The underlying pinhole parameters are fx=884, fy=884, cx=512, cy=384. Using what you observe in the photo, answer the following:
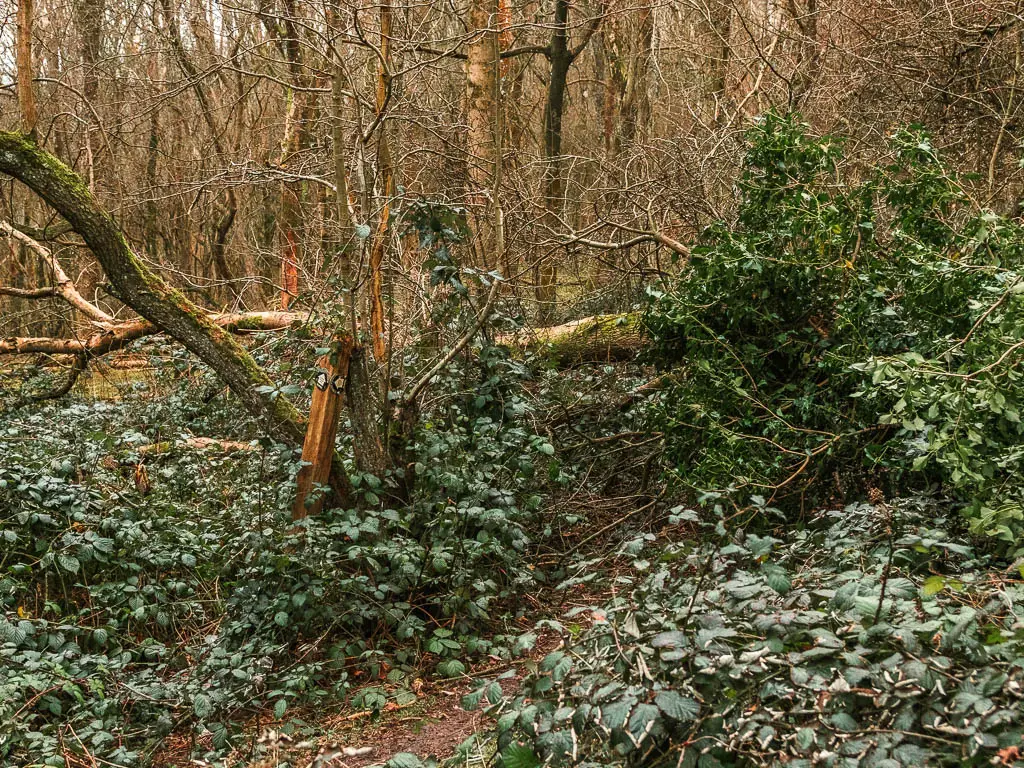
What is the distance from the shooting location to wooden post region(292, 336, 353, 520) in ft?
17.5

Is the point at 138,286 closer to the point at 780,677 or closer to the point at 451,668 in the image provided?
the point at 451,668

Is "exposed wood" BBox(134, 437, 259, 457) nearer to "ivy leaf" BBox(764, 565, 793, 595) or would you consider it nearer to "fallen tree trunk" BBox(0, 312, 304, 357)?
"fallen tree trunk" BBox(0, 312, 304, 357)

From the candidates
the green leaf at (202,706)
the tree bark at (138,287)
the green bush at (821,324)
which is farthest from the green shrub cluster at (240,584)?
the green bush at (821,324)

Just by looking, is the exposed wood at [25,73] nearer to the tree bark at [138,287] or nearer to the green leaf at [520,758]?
the tree bark at [138,287]

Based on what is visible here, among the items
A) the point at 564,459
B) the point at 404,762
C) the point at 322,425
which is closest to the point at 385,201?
the point at 322,425

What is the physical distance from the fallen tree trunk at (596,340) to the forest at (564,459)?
0.10 ft

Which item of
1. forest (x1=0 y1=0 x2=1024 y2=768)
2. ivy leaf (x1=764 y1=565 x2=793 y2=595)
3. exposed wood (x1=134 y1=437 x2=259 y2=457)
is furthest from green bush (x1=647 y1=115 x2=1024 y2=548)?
exposed wood (x1=134 y1=437 x2=259 y2=457)

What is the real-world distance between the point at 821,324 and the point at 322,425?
3276mm

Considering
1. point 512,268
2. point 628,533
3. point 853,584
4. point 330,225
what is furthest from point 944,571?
point 330,225

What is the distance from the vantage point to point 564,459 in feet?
23.7

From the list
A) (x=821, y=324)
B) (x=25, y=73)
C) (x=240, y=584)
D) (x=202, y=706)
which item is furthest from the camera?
(x=25, y=73)

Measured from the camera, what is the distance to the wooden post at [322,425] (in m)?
5.32

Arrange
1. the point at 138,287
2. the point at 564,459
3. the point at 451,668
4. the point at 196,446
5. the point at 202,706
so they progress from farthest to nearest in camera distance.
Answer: the point at 196,446
the point at 564,459
the point at 138,287
the point at 451,668
the point at 202,706

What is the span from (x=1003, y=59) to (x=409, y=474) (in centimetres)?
607
